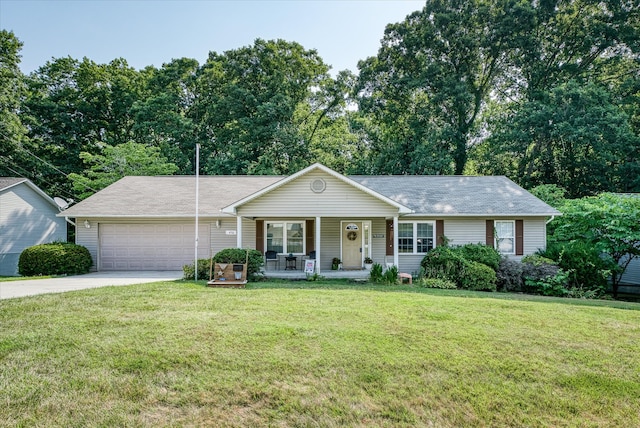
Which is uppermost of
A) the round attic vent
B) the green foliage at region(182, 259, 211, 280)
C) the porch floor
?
the round attic vent

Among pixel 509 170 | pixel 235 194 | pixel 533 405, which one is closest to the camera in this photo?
pixel 533 405

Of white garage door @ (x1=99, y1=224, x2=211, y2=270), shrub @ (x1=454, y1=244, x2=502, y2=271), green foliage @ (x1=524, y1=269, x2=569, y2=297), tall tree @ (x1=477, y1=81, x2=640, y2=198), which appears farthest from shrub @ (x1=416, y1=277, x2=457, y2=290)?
tall tree @ (x1=477, y1=81, x2=640, y2=198)

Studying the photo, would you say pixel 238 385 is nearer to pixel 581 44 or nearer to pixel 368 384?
pixel 368 384

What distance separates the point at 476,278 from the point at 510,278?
1.58 m

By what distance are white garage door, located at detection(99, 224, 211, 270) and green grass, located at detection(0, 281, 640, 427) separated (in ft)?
28.3

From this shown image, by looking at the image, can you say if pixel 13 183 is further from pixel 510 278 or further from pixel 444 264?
pixel 510 278

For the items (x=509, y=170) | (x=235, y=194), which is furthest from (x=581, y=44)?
(x=235, y=194)

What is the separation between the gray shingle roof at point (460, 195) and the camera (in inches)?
608

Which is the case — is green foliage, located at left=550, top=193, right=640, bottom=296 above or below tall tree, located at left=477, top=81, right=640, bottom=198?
below

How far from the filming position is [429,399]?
13.4 ft

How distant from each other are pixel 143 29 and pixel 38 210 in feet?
38.1

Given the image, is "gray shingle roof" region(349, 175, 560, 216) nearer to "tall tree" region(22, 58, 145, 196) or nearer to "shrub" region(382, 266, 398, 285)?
"shrub" region(382, 266, 398, 285)

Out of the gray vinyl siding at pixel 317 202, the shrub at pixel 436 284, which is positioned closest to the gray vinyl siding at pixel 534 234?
the shrub at pixel 436 284

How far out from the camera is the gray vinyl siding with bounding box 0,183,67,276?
59.6ft
